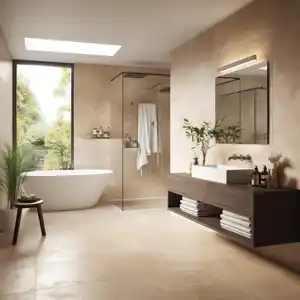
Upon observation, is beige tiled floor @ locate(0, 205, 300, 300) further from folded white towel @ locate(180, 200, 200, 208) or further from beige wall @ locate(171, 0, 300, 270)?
beige wall @ locate(171, 0, 300, 270)

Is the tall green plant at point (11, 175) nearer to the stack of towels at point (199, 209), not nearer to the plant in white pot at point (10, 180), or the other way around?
the plant in white pot at point (10, 180)

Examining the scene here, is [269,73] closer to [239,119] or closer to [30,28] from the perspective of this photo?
[239,119]

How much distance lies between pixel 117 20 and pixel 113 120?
9.26ft

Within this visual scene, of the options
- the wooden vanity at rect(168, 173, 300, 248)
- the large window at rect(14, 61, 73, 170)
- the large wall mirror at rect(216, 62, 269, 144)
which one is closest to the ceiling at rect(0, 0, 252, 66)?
the large wall mirror at rect(216, 62, 269, 144)

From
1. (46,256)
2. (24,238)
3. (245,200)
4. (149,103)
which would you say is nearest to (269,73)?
(245,200)

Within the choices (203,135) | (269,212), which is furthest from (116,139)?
(269,212)

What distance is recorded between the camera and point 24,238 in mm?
4301

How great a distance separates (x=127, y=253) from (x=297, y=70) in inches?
89.0

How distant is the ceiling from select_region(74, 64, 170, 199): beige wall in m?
1.34

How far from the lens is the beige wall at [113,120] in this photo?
674 cm

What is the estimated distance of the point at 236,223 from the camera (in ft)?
11.4

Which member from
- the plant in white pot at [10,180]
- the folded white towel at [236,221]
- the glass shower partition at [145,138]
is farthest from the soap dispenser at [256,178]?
the glass shower partition at [145,138]

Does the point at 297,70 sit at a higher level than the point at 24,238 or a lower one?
higher

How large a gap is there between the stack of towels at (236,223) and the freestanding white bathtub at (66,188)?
2.85m
